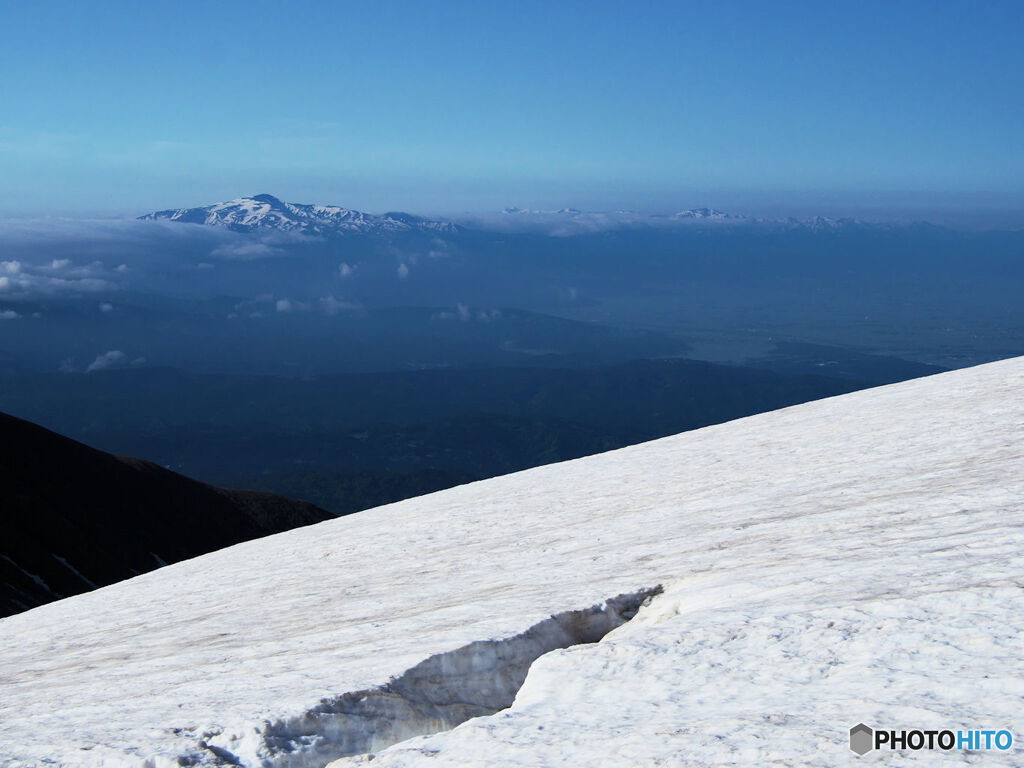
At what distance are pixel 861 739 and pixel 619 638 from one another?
9.33 ft

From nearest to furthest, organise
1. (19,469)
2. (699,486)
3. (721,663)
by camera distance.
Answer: (721,663), (699,486), (19,469)

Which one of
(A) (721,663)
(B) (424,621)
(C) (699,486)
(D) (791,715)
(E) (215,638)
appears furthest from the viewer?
(C) (699,486)

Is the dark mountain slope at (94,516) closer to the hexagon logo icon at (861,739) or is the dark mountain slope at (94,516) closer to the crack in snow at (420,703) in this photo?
the crack in snow at (420,703)

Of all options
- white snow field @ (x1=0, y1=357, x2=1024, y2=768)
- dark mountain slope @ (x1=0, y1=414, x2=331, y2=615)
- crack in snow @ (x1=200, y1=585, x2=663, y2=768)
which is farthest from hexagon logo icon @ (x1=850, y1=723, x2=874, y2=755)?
dark mountain slope @ (x1=0, y1=414, x2=331, y2=615)

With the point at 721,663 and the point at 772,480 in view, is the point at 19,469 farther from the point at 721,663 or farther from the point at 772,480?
the point at 721,663

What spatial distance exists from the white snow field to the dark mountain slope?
5472cm

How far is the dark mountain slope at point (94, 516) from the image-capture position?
71062 mm

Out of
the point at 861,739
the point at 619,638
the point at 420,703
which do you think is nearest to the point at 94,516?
the point at 420,703

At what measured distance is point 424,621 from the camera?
33.5ft

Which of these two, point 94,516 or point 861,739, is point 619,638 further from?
point 94,516

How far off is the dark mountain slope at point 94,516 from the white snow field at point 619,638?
180 feet

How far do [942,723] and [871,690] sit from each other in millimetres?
648

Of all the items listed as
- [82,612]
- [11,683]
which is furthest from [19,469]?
[11,683]

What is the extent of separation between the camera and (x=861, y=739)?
5.33 meters
